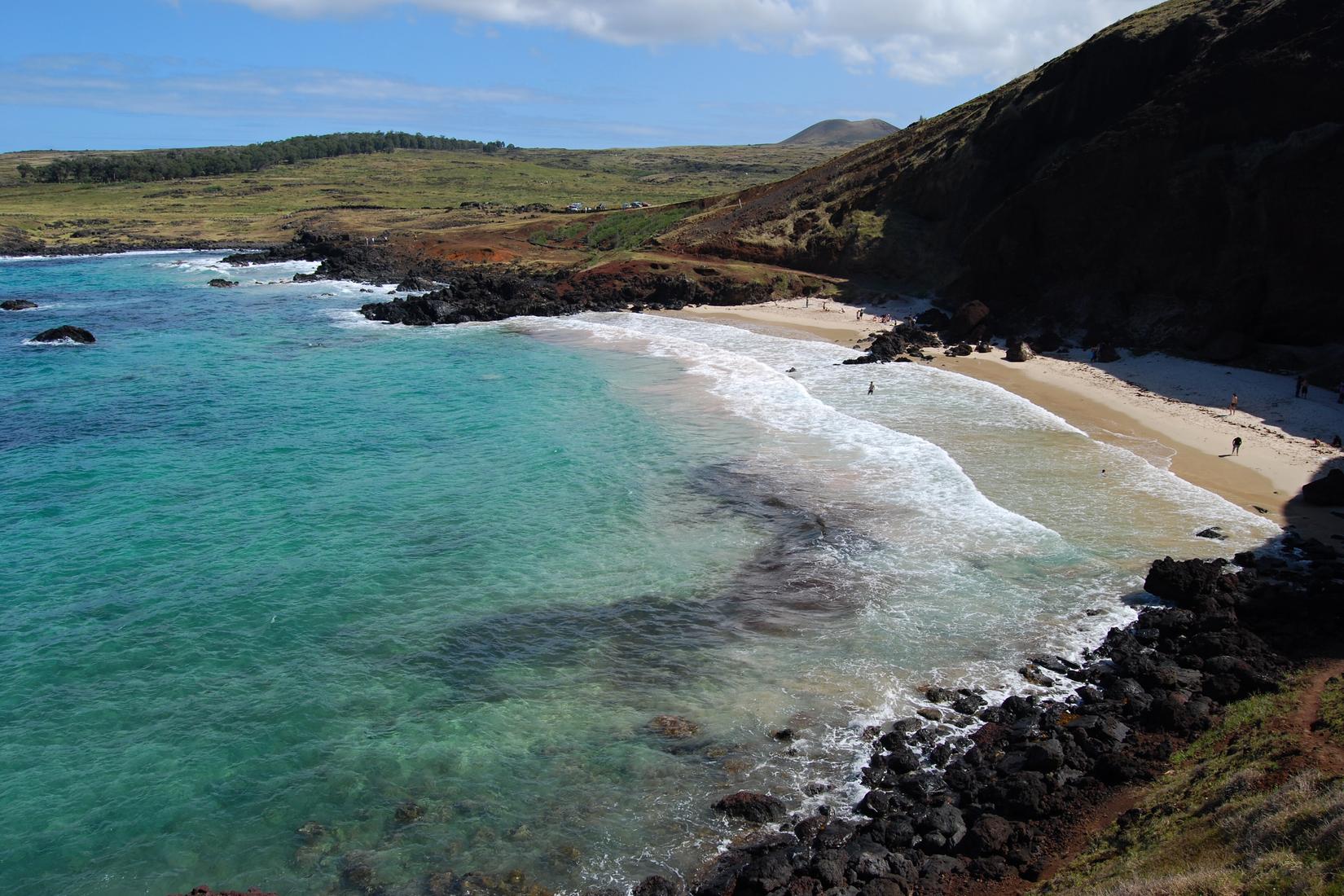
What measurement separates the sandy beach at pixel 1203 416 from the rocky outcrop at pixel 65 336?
4400cm

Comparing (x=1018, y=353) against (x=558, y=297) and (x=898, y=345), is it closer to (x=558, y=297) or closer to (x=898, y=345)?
(x=898, y=345)

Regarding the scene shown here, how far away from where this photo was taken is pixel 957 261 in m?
50.7

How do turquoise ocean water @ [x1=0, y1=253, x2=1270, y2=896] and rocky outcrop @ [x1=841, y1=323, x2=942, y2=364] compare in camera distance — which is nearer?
turquoise ocean water @ [x1=0, y1=253, x2=1270, y2=896]

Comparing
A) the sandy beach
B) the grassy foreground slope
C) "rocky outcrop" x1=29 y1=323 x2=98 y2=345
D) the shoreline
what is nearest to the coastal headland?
the sandy beach

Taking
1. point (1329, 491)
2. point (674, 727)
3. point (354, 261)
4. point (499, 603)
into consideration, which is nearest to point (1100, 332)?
point (1329, 491)

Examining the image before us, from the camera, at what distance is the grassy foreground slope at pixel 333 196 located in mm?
103000

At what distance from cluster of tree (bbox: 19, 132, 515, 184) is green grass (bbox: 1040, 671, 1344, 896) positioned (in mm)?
172694

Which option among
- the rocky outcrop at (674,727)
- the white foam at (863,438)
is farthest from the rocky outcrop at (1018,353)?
the rocky outcrop at (674,727)

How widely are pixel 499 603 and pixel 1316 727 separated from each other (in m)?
13.6

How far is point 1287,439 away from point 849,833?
2255cm

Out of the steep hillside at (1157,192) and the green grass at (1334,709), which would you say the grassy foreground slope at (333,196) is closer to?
the steep hillside at (1157,192)

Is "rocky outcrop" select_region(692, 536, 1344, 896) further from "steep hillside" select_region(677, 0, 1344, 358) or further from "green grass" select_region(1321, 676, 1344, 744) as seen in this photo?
"steep hillside" select_region(677, 0, 1344, 358)

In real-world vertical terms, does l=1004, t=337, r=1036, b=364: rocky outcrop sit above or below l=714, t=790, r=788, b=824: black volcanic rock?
above

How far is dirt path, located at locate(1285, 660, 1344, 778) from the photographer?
10.2 m
